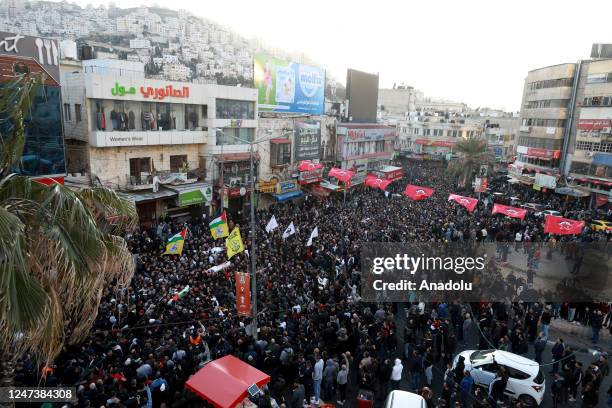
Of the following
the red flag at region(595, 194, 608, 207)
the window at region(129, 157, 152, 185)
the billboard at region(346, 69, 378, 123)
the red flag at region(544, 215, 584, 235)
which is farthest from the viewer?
the billboard at region(346, 69, 378, 123)

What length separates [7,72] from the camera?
55.9ft

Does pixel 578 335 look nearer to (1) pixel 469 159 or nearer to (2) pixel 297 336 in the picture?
(2) pixel 297 336

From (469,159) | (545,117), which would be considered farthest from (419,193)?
(545,117)

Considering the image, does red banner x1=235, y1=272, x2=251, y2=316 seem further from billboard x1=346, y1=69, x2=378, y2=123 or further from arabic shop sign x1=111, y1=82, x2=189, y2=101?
billboard x1=346, y1=69, x2=378, y2=123

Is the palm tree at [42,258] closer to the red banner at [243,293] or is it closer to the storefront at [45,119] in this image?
the red banner at [243,293]

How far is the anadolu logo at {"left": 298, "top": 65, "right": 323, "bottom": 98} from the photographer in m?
38.2

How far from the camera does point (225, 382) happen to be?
878 cm

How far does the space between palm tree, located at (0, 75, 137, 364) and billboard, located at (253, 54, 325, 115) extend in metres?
28.8

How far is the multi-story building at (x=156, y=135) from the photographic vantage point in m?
22.4

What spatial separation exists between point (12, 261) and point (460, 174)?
50364 millimetres

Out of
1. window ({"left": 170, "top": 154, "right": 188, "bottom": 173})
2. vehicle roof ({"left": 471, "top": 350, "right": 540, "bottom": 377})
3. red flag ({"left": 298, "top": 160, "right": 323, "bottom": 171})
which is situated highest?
window ({"left": 170, "top": 154, "right": 188, "bottom": 173})

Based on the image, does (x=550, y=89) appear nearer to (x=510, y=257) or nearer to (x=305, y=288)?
(x=510, y=257)

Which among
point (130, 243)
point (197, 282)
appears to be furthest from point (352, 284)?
point (130, 243)

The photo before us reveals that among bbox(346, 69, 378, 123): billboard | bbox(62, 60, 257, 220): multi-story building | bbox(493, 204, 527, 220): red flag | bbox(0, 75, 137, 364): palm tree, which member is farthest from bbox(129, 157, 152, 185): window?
bbox(346, 69, 378, 123): billboard
